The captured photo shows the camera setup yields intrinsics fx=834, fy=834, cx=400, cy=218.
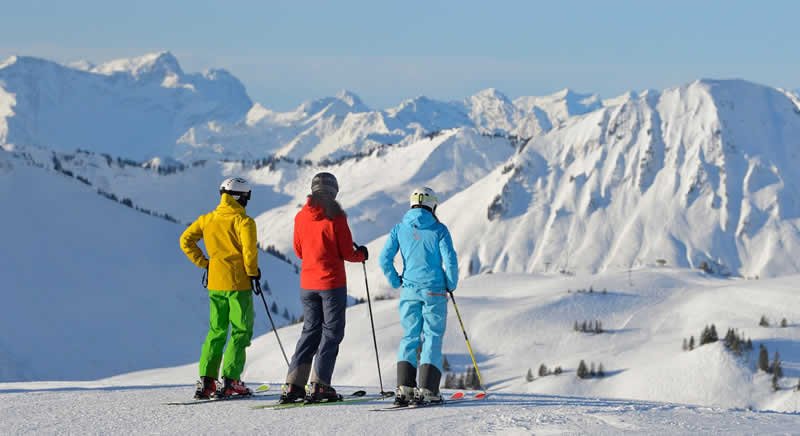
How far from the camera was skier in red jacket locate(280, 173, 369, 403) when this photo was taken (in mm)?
14430

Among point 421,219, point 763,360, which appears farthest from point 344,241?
point 763,360

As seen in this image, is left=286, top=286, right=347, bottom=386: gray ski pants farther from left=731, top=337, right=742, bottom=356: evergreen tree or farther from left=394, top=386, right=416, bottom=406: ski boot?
left=731, top=337, right=742, bottom=356: evergreen tree

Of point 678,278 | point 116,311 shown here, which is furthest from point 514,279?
point 116,311

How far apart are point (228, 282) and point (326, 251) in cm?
193

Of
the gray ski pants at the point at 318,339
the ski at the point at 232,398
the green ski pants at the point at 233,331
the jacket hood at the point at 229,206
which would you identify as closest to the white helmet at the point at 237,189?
the jacket hood at the point at 229,206

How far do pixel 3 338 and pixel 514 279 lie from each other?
247 feet

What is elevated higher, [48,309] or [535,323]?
[48,309]

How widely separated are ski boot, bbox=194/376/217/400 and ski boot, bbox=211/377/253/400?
0.12 meters

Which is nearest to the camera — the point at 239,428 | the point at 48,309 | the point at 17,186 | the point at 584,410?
the point at 239,428

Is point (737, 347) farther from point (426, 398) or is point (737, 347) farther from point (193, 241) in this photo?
point (193, 241)

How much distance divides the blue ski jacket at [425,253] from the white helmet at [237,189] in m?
2.85

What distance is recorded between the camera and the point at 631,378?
6969cm

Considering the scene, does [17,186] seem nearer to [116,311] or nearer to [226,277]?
[116,311]

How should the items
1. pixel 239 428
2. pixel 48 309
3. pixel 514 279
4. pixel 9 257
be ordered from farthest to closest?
pixel 514 279 < pixel 9 257 < pixel 48 309 < pixel 239 428
